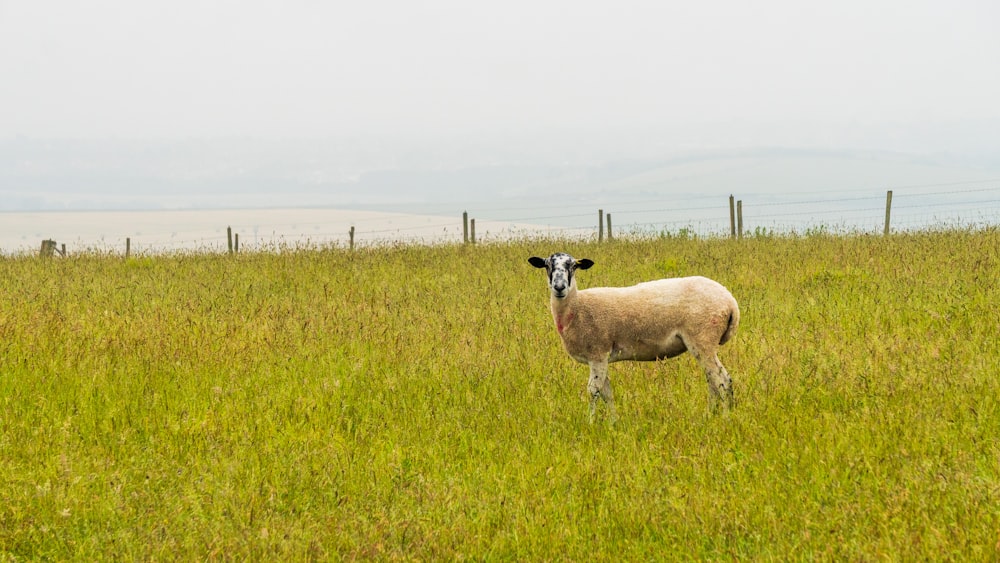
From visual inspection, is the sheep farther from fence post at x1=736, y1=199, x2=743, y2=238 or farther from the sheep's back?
fence post at x1=736, y1=199, x2=743, y2=238

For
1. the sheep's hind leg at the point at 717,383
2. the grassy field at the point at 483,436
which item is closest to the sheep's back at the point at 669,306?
the sheep's hind leg at the point at 717,383

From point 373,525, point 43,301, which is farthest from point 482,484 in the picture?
point 43,301

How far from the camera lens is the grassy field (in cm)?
489

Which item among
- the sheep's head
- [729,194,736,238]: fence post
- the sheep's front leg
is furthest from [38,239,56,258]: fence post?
the sheep's front leg

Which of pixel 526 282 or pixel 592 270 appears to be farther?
pixel 592 270

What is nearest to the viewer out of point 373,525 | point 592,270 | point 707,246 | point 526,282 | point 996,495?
point 996,495

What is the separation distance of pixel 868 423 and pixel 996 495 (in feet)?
5.69

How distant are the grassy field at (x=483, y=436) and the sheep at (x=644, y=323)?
36cm

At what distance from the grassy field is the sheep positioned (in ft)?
1.19

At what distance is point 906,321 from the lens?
1042 centimetres

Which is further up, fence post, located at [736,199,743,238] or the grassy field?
fence post, located at [736,199,743,238]

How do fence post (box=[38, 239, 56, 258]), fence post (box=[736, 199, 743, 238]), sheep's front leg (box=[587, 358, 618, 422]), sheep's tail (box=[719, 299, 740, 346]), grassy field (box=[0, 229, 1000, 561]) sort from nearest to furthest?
grassy field (box=[0, 229, 1000, 561])
sheep's front leg (box=[587, 358, 618, 422])
sheep's tail (box=[719, 299, 740, 346])
fence post (box=[736, 199, 743, 238])
fence post (box=[38, 239, 56, 258])

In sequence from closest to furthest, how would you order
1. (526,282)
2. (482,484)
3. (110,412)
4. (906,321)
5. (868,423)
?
(482,484) → (868,423) → (110,412) → (906,321) → (526,282)

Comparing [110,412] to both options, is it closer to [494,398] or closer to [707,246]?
[494,398]
